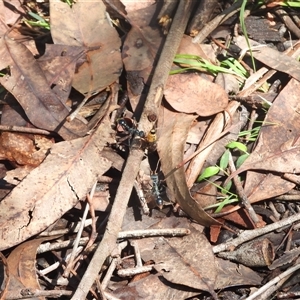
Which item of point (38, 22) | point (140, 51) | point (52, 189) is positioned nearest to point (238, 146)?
point (140, 51)

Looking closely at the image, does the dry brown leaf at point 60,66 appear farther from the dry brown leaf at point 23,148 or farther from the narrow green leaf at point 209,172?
the narrow green leaf at point 209,172

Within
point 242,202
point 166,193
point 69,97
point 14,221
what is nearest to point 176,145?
point 166,193

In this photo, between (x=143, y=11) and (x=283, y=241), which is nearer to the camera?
(x=283, y=241)

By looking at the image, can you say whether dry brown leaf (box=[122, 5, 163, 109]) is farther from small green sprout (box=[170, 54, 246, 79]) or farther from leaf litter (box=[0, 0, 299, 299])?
small green sprout (box=[170, 54, 246, 79])

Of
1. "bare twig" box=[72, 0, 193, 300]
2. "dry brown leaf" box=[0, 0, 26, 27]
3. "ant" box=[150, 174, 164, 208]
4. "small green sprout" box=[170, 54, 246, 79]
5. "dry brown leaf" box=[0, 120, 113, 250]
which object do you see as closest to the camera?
"bare twig" box=[72, 0, 193, 300]

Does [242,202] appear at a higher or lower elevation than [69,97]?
lower

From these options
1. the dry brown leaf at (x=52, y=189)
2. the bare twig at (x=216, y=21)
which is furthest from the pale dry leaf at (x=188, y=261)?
the bare twig at (x=216, y=21)

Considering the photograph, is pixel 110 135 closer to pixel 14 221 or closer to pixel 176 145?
pixel 176 145

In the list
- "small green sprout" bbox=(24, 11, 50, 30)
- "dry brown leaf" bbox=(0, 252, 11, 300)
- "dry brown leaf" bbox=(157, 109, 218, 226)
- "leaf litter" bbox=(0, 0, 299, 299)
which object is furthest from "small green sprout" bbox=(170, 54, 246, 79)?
"dry brown leaf" bbox=(0, 252, 11, 300)
